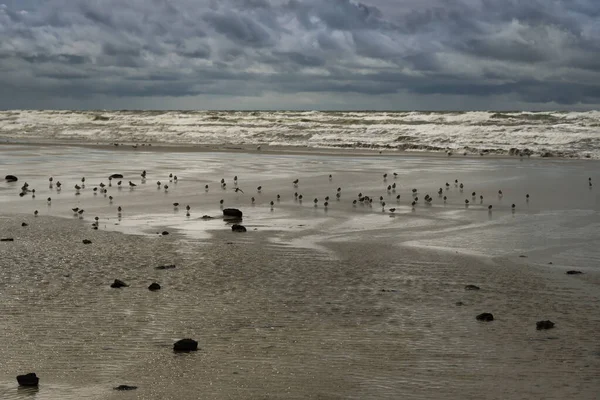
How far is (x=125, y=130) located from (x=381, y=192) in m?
64.8

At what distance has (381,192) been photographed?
28.0 m

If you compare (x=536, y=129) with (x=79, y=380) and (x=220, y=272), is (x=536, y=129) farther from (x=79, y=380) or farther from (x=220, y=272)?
(x=79, y=380)

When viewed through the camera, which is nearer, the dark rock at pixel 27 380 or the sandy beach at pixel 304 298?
the dark rock at pixel 27 380

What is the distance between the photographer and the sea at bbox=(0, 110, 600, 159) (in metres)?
56.3

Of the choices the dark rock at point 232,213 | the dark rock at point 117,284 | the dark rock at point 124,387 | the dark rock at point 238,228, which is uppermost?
the dark rock at point 232,213

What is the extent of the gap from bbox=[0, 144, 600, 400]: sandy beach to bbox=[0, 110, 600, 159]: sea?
1235 inches

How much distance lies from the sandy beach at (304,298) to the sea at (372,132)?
31380 millimetres

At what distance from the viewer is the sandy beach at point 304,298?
8688mm

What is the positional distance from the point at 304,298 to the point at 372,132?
197ft

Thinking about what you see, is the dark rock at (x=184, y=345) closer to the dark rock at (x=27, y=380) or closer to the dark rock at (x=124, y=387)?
the dark rock at (x=124, y=387)

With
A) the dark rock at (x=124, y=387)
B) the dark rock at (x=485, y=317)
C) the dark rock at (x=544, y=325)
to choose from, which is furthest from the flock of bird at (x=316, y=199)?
the dark rock at (x=544, y=325)

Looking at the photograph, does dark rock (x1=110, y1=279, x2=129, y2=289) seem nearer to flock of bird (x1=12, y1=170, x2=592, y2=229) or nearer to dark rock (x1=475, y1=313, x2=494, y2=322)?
dark rock (x1=475, y1=313, x2=494, y2=322)

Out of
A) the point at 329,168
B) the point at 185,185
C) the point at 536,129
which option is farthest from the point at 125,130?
the point at 185,185

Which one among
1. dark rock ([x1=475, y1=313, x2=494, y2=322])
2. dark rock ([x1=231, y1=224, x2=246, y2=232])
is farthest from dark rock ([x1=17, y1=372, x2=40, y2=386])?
dark rock ([x1=231, y1=224, x2=246, y2=232])
